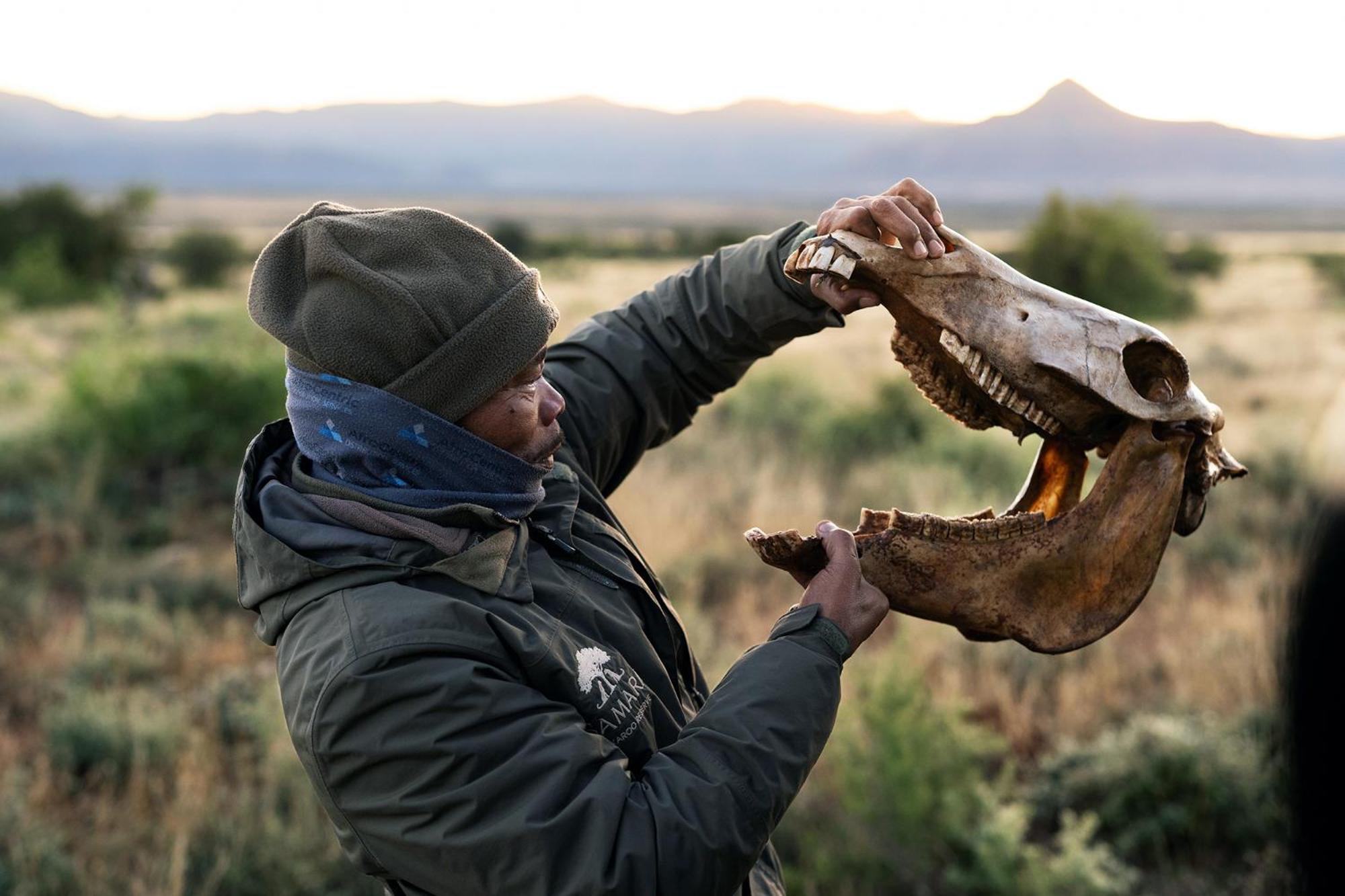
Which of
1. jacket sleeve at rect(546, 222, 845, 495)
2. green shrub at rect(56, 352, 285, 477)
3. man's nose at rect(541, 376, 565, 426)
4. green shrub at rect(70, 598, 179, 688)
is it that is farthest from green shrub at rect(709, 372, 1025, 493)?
man's nose at rect(541, 376, 565, 426)

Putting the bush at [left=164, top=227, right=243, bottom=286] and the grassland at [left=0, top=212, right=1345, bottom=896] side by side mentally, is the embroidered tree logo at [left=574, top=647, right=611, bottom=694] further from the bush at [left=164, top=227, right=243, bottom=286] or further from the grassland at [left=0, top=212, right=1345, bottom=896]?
the bush at [left=164, top=227, right=243, bottom=286]

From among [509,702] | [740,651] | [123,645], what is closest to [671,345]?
[509,702]

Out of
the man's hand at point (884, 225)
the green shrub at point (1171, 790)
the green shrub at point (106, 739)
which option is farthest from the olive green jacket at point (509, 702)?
the green shrub at point (106, 739)

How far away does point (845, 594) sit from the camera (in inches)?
75.7

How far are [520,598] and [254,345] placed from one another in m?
10.4

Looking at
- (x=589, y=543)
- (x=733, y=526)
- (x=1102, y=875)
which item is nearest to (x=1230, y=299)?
(x=733, y=526)

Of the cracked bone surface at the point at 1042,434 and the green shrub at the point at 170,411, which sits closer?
the cracked bone surface at the point at 1042,434

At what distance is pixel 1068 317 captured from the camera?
2057 mm

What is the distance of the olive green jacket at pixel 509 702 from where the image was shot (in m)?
1.62

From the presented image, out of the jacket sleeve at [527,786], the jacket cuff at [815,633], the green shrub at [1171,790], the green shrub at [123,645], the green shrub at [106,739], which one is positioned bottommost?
the green shrub at [123,645]

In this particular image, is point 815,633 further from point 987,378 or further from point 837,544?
point 987,378

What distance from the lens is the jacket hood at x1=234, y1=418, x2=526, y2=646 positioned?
182cm

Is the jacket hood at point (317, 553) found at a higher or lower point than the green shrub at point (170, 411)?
higher

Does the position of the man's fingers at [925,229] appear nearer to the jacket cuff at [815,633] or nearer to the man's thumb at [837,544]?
the man's thumb at [837,544]
